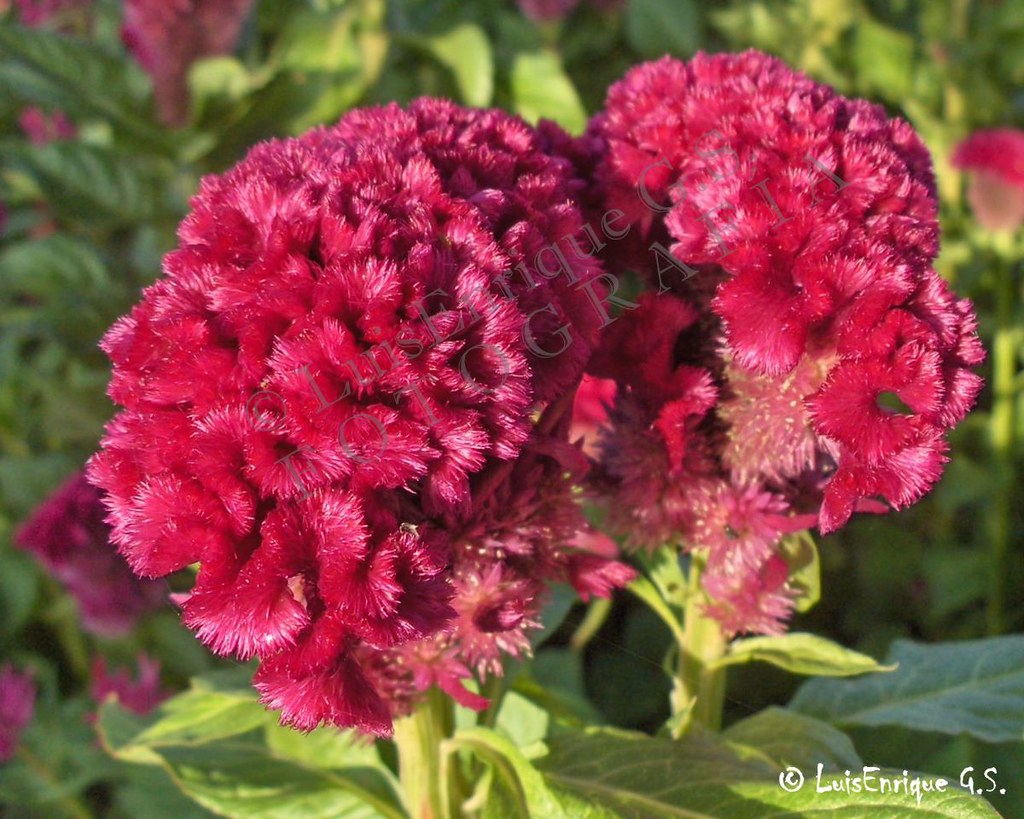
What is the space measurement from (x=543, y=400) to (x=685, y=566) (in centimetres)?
46

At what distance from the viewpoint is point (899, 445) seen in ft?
2.57

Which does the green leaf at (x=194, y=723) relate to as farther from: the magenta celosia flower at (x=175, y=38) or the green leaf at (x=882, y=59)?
the green leaf at (x=882, y=59)

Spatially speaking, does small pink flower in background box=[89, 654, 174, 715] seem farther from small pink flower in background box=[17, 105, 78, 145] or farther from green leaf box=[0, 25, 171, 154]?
small pink flower in background box=[17, 105, 78, 145]

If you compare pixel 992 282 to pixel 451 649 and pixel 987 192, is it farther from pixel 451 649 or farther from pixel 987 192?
pixel 451 649

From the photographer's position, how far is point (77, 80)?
6.07 feet

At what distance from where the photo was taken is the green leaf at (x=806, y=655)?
966 mm

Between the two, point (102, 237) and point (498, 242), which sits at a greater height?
point (102, 237)

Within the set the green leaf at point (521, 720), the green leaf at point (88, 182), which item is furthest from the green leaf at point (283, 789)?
the green leaf at point (88, 182)

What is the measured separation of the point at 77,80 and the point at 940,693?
1.77 meters

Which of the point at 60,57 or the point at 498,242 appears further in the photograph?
the point at 60,57

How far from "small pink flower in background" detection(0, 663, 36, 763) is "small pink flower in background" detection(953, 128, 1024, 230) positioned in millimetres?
2007

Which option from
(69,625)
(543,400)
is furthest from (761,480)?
(69,625)

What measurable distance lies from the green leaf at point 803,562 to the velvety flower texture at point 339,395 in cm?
34

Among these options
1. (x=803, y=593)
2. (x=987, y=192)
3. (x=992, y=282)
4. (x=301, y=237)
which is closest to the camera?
(x=301, y=237)
